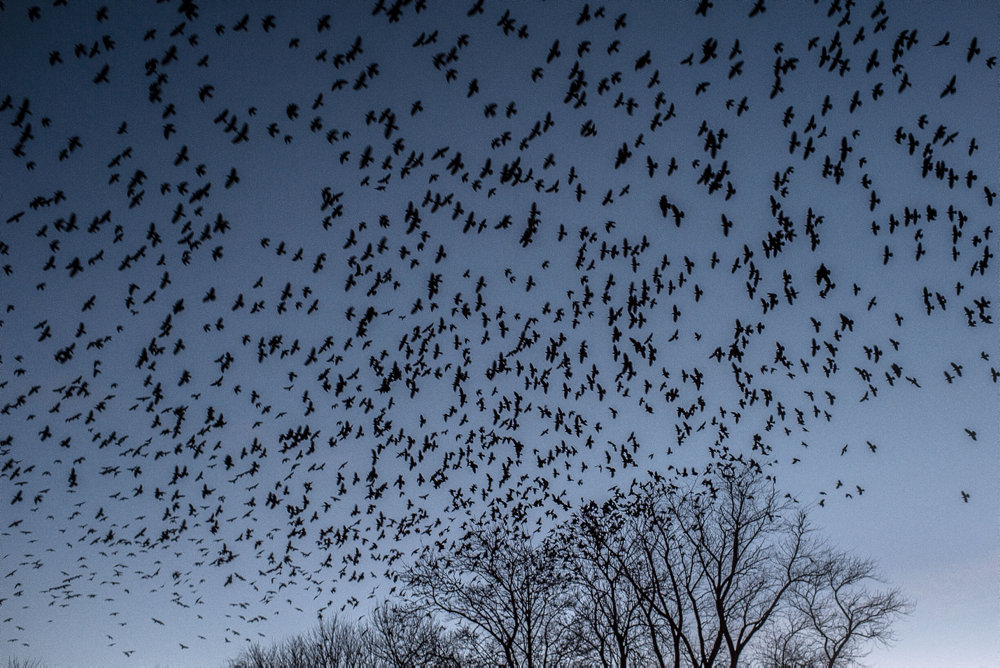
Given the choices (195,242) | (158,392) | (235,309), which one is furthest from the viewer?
(158,392)

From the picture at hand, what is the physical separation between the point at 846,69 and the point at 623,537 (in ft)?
70.7

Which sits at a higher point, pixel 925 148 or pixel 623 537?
pixel 925 148

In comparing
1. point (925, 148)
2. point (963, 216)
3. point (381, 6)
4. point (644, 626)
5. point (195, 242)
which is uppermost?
point (381, 6)

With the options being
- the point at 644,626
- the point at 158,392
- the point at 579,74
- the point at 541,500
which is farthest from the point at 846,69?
the point at 644,626

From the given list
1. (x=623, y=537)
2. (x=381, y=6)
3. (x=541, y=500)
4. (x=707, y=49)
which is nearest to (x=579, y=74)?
(x=707, y=49)

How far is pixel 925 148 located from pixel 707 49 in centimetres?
560

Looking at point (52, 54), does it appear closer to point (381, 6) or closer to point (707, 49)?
point (381, 6)

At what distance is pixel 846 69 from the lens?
44.3ft

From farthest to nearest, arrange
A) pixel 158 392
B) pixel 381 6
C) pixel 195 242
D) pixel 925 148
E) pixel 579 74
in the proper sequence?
pixel 158 392 → pixel 195 242 → pixel 579 74 → pixel 925 148 → pixel 381 6

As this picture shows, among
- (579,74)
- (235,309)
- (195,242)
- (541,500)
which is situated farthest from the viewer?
(541,500)

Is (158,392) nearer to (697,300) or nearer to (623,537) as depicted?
(697,300)

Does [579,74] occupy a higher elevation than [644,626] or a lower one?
higher

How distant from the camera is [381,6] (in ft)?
38.7

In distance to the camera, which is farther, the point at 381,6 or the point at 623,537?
the point at 623,537
